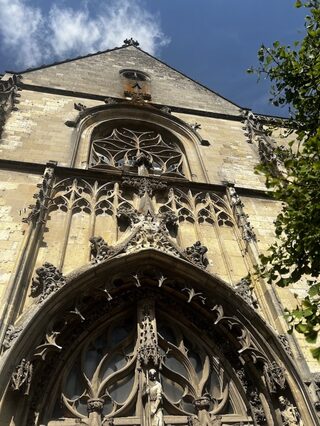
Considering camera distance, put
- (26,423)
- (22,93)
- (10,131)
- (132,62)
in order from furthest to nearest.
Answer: (132,62) < (22,93) < (10,131) < (26,423)

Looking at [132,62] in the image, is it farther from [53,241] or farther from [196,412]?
[196,412]

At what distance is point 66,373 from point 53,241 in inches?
93.3

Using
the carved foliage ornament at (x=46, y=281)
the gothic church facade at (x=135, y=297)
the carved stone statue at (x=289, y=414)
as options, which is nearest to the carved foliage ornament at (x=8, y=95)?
the gothic church facade at (x=135, y=297)

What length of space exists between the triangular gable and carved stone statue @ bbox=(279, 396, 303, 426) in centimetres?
1062

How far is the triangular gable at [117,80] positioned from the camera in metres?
13.6

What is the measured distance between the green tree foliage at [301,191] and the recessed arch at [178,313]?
1.15 meters

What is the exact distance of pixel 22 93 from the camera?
1208cm

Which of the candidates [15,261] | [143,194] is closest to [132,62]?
[143,194]

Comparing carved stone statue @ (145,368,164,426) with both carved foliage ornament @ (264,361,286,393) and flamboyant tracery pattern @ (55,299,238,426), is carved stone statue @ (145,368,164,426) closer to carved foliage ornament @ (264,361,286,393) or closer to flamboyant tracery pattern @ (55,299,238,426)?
flamboyant tracery pattern @ (55,299,238,426)

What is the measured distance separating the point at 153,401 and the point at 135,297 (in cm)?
193

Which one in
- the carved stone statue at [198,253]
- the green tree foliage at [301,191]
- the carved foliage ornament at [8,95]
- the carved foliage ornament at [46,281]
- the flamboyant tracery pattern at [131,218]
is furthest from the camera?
the carved foliage ornament at [8,95]

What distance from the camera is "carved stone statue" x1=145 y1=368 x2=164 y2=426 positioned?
5.28m

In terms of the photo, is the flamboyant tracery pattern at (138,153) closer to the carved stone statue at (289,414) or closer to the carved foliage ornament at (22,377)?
the carved foliage ornament at (22,377)

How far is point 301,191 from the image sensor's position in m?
4.84
